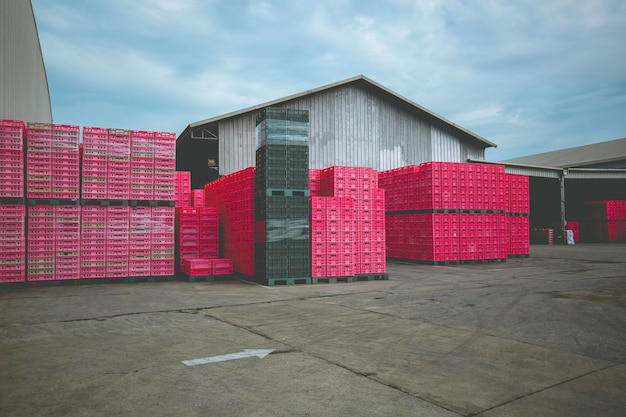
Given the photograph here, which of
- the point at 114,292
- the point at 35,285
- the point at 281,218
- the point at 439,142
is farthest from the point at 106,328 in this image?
the point at 439,142

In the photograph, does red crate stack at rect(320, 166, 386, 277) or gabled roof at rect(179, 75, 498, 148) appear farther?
gabled roof at rect(179, 75, 498, 148)

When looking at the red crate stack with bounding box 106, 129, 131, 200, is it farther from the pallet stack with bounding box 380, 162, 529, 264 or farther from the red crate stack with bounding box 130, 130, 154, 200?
the pallet stack with bounding box 380, 162, 529, 264

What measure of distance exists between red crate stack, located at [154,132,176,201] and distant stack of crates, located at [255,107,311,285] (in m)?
2.79

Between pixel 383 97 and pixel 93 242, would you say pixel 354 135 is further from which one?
pixel 93 242

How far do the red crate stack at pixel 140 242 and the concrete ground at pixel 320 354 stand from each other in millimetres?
2621

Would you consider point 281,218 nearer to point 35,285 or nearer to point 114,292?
point 114,292

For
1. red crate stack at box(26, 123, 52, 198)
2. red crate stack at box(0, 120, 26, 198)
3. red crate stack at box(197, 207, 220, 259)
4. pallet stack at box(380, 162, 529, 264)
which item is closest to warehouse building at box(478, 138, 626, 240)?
pallet stack at box(380, 162, 529, 264)

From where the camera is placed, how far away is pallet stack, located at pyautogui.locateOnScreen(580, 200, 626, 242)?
3416cm

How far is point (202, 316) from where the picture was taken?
7.20 metres

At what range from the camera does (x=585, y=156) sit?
42.0 m

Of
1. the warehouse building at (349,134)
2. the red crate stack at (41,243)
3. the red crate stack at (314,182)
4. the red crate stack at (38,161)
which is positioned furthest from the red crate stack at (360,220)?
the warehouse building at (349,134)

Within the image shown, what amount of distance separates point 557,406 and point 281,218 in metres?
8.35

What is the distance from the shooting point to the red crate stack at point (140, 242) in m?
12.2

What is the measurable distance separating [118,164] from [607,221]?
35.6 m
